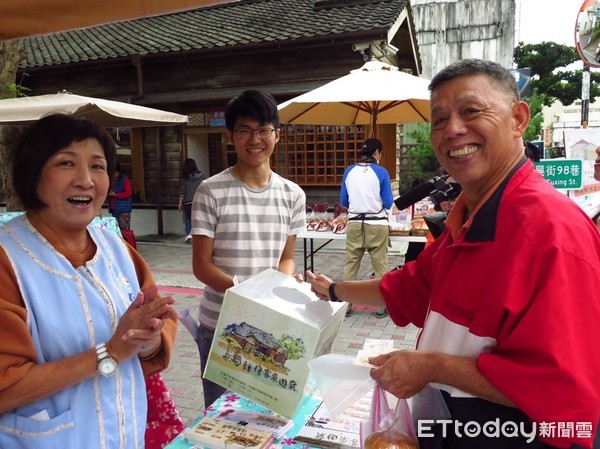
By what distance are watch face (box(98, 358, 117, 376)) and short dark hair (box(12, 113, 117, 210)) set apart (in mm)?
514

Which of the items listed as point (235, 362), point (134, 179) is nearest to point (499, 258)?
point (235, 362)

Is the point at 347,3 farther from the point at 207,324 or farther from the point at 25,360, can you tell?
the point at 25,360

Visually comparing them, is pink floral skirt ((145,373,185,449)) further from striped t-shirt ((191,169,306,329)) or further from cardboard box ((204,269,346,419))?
cardboard box ((204,269,346,419))

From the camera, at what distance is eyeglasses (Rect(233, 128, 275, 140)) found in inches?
84.6

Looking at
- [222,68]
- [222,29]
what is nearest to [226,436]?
[222,68]

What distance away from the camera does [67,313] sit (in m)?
1.31

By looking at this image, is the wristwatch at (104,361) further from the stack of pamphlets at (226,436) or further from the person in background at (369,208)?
the person in background at (369,208)

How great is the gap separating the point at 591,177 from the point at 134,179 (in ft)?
33.2

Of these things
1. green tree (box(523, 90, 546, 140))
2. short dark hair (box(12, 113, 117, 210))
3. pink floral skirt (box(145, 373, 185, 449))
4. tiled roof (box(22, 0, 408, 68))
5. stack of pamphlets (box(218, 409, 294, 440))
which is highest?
tiled roof (box(22, 0, 408, 68))

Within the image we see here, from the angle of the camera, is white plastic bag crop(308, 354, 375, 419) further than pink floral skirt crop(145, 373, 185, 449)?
No

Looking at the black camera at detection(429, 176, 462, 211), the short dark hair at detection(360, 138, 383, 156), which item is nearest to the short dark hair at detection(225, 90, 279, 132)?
the black camera at detection(429, 176, 462, 211)

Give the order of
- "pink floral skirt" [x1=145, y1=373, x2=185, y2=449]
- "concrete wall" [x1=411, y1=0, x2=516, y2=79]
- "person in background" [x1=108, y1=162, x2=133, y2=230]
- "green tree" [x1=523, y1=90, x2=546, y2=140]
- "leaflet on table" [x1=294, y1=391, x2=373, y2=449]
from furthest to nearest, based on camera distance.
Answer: "concrete wall" [x1=411, y1=0, x2=516, y2=79] → "green tree" [x1=523, y1=90, x2=546, y2=140] → "person in background" [x1=108, y1=162, x2=133, y2=230] → "pink floral skirt" [x1=145, y1=373, x2=185, y2=449] → "leaflet on table" [x1=294, y1=391, x2=373, y2=449]

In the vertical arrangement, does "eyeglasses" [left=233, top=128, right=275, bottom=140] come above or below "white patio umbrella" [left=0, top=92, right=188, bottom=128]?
below

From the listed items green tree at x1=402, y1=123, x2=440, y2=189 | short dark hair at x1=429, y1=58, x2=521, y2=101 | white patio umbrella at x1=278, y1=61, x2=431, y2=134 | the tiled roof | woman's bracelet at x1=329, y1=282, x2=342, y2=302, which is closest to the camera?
short dark hair at x1=429, y1=58, x2=521, y2=101
